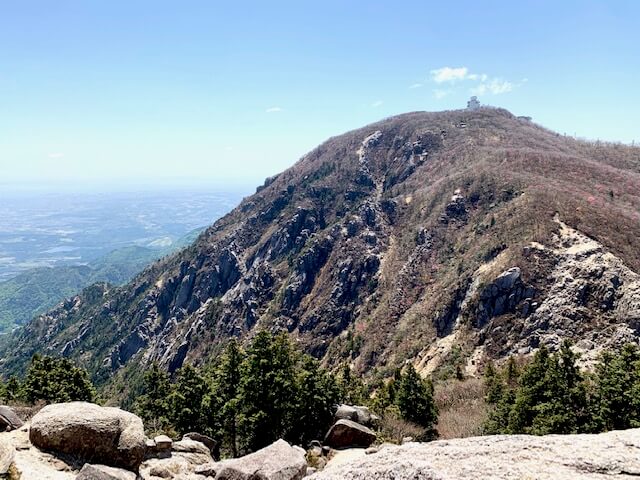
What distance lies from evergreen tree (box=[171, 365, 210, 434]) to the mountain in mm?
31371

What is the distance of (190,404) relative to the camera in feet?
116

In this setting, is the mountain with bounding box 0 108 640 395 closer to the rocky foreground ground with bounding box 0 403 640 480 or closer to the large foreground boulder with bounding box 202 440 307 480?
the large foreground boulder with bounding box 202 440 307 480

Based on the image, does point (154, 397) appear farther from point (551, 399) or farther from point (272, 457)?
point (551, 399)

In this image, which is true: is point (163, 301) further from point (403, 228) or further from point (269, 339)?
point (269, 339)

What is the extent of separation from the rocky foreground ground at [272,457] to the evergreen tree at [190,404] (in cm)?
1016

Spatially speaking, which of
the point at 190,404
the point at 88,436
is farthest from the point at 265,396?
the point at 88,436

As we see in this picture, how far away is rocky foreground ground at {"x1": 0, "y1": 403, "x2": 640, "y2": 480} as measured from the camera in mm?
7021

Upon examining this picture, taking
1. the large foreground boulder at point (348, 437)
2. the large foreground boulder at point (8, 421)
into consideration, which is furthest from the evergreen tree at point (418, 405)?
the large foreground boulder at point (8, 421)

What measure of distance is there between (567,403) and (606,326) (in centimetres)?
2501

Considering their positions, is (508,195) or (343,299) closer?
(508,195)

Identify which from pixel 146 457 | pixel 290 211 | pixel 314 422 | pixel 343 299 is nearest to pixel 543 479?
pixel 146 457

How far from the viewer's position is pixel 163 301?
158 m

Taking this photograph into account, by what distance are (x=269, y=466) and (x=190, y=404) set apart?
2188 centimetres

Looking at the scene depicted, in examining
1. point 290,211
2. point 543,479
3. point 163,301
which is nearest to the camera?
point 543,479
